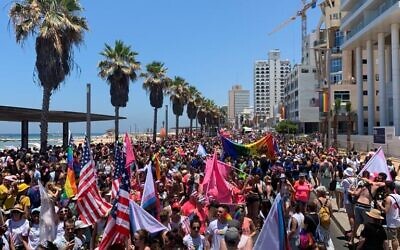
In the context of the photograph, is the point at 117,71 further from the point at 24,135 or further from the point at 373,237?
the point at 373,237

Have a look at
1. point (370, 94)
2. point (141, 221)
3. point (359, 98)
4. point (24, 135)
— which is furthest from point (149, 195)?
point (359, 98)

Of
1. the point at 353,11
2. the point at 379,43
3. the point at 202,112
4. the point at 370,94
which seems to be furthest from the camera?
the point at 202,112

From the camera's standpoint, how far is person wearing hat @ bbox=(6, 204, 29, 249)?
306 inches

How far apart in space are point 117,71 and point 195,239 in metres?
35.8

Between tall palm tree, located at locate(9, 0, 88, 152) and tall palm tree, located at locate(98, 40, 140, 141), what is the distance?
15.3m

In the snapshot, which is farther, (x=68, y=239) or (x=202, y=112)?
(x=202, y=112)

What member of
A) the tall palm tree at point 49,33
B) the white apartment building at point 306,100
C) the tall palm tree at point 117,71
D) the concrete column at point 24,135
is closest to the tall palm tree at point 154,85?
the tall palm tree at point 117,71

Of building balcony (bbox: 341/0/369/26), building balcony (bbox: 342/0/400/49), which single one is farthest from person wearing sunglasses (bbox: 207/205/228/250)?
building balcony (bbox: 341/0/369/26)

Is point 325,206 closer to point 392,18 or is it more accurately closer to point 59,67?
point 59,67

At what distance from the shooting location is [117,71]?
4209 cm

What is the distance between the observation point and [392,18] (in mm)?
49781

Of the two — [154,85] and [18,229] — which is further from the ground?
[154,85]

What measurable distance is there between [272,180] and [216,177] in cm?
345

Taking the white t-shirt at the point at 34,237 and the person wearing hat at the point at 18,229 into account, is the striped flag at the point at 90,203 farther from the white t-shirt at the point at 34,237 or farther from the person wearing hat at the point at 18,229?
the person wearing hat at the point at 18,229
